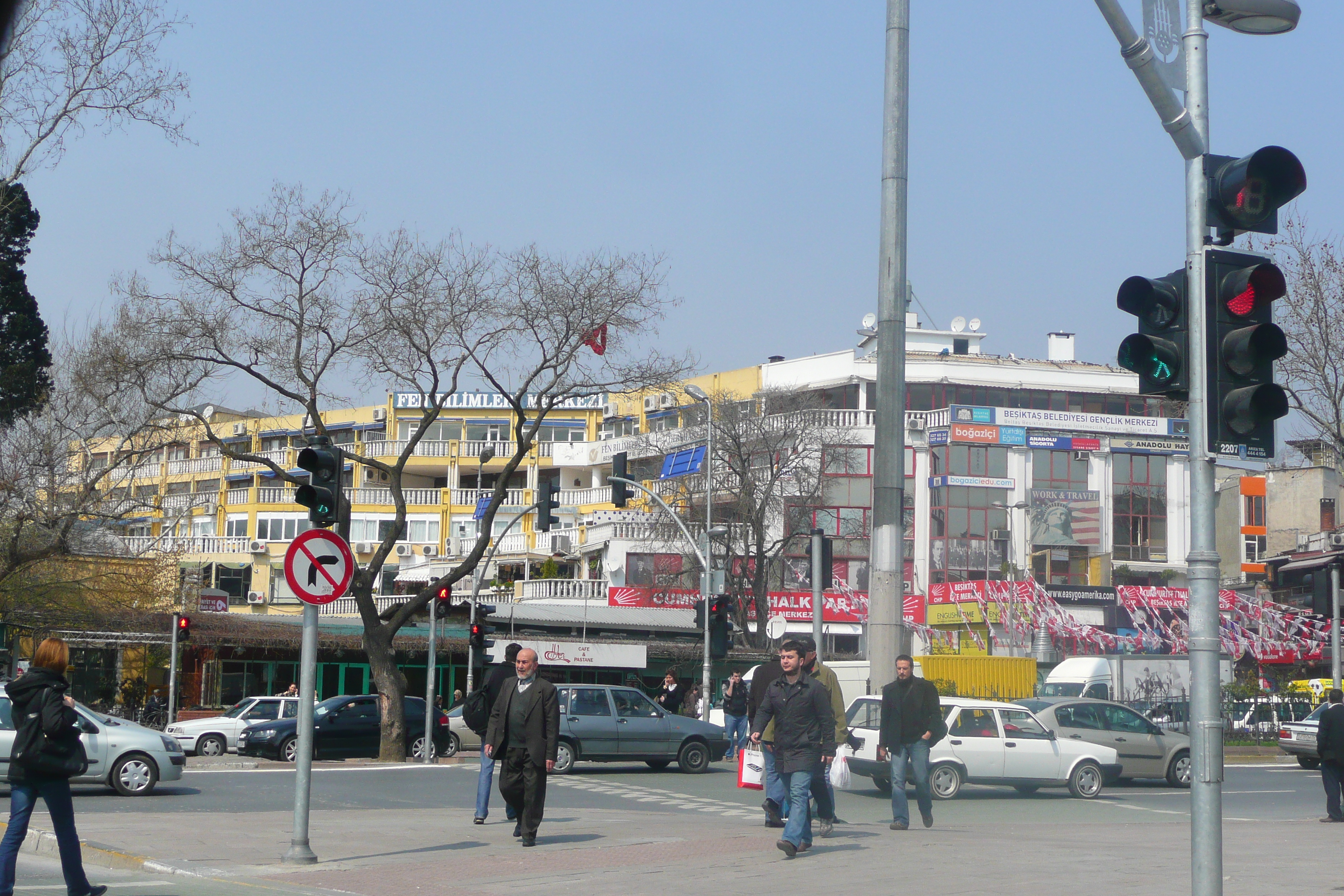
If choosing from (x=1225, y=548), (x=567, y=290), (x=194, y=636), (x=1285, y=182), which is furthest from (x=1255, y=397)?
(x=1225, y=548)

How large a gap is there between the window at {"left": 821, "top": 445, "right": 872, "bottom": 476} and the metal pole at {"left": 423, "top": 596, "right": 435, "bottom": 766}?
1111 inches

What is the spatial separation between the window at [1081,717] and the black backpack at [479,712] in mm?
11534

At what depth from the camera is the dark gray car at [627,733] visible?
24.5 metres

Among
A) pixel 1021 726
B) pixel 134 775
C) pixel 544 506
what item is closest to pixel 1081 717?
pixel 1021 726

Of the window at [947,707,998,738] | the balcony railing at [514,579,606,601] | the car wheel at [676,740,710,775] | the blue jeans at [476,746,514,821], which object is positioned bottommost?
the car wheel at [676,740,710,775]

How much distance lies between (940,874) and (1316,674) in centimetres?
5399

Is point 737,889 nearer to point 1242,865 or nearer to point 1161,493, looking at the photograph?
point 1242,865

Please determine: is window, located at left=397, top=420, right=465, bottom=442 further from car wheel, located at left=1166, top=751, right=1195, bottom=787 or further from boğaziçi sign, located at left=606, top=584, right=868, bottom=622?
car wheel, located at left=1166, top=751, right=1195, bottom=787

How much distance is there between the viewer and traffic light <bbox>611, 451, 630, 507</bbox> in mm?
35719

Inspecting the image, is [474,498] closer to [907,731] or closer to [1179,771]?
[1179,771]

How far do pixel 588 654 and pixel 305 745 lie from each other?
2606 cm

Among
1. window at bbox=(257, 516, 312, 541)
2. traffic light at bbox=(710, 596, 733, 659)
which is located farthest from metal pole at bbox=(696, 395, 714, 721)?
window at bbox=(257, 516, 312, 541)

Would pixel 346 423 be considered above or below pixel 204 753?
above

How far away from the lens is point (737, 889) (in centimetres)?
1040
